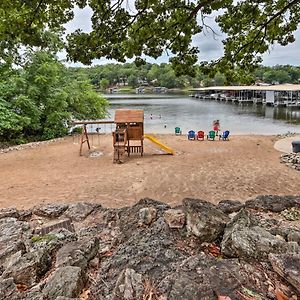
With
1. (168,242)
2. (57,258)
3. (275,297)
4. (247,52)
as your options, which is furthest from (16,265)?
(247,52)

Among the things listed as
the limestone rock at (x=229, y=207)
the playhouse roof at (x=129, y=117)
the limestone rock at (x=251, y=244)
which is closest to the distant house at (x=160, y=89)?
the playhouse roof at (x=129, y=117)

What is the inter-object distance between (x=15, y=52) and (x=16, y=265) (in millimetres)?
17598

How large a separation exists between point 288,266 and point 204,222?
1.14 metres

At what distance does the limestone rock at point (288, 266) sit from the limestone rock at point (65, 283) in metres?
1.83

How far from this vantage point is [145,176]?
396 inches

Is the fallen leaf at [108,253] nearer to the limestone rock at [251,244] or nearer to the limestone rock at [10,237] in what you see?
the limestone rock at [10,237]

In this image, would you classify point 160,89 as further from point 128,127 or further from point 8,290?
point 8,290

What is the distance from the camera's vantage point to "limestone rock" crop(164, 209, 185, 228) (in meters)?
3.85

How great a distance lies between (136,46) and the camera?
7.17 metres

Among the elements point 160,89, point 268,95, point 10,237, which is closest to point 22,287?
point 10,237

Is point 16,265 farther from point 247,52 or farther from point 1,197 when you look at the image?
point 247,52

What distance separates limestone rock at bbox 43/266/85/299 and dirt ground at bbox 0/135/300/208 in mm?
4318

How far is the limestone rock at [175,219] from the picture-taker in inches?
152

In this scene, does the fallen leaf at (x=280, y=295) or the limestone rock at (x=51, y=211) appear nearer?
the fallen leaf at (x=280, y=295)
